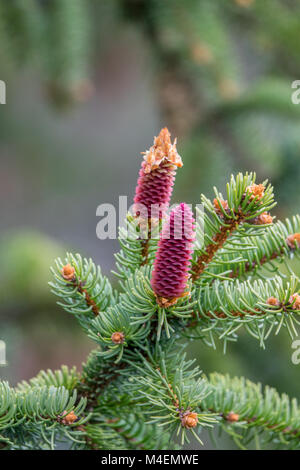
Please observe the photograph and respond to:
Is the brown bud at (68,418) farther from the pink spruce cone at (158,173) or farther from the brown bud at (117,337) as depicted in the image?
the pink spruce cone at (158,173)

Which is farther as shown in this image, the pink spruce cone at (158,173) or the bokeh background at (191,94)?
the bokeh background at (191,94)

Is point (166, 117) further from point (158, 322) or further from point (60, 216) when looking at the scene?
point (60, 216)

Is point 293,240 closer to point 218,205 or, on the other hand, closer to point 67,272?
point 218,205

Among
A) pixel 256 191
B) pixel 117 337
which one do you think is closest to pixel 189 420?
pixel 117 337

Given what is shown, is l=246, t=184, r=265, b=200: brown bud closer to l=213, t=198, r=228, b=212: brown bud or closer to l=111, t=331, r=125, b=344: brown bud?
l=213, t=198, r=228, b=212: brown bud

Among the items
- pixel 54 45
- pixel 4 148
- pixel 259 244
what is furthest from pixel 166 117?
pixel 4 148

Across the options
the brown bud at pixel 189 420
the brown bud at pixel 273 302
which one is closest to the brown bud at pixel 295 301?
the brown bud at pixel 273 302
